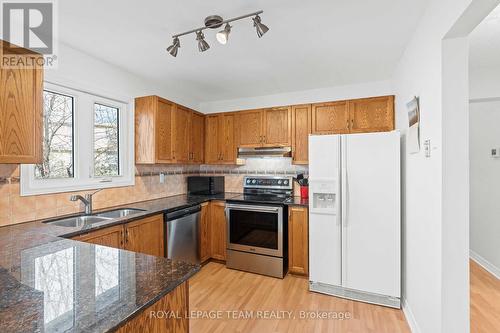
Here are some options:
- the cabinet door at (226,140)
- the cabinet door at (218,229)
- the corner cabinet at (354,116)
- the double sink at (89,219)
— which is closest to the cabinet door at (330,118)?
the corner cabinet at (354,116)

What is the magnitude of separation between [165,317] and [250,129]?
9.41ft

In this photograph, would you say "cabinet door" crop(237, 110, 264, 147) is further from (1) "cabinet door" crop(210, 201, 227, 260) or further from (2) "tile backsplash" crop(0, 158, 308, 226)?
(1) "cabinet door" crop(210, 201, 227, 260)

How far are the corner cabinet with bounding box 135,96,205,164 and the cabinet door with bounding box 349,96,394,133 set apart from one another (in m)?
2.19

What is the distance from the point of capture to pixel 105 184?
260 centimetres

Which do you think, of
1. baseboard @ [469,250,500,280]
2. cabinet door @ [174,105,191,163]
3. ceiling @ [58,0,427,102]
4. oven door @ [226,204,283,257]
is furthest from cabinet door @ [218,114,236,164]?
baseboard @ [469,250,500,280]

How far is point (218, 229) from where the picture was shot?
3.26 meters

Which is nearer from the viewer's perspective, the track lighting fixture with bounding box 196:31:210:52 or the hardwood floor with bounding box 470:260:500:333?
the track lighting fixture with bounding box 196:31:210:52

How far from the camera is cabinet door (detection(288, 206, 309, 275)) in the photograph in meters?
2.81

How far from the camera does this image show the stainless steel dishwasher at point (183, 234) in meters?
2.60

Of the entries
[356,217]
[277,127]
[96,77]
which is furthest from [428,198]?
[96,77]

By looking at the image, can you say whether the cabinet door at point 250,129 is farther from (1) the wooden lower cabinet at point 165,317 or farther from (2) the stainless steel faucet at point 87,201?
(1) the wooden lower cabinet at point 165,317

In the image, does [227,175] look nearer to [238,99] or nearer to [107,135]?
[238,99]

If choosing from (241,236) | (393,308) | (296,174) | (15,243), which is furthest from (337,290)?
(15,243)

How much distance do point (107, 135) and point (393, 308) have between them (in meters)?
3.38
